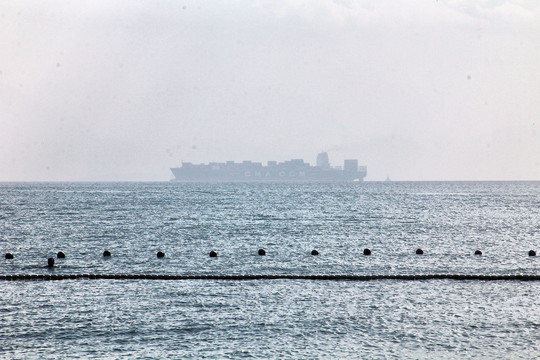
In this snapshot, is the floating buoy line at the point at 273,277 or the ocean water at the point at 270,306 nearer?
the ocean water at the point at 270,306

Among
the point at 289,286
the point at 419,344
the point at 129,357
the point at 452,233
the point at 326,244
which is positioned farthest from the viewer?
the point at 452,233

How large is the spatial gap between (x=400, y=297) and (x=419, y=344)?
18.2 feet

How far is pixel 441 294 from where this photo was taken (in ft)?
70.6

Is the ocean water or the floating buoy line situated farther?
the floating buoy line

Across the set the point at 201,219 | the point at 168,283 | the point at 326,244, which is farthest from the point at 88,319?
the point at 201,219

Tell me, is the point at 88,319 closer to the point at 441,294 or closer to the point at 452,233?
the point at 441,294

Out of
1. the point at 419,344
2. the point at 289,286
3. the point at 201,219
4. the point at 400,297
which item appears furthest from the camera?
the point at 201,219

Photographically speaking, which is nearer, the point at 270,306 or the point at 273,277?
the point at 270,306

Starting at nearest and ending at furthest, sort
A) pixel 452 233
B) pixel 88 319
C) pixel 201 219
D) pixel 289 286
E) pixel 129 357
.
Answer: pixel 129 357
pixel 88 319
pixel 289 286
pixel 452 233
pixel 201 219

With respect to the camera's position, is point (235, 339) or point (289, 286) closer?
point (235, 339)

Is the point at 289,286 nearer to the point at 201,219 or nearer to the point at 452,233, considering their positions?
the point at 452,233

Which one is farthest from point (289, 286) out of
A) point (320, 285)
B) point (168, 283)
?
point (168, 283)

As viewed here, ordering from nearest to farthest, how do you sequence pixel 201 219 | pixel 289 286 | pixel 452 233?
pixel 289 286
pixel 452 233
pixel 201 219

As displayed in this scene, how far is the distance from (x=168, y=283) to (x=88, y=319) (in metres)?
6.03
